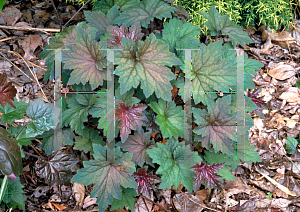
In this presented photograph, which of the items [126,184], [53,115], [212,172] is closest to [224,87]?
[212,172]

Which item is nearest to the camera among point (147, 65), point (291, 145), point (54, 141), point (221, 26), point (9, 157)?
point (9, 157)

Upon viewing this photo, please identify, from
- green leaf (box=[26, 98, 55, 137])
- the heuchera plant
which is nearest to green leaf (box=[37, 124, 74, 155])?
the heuchera plant

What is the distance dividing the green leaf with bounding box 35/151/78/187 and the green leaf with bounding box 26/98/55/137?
0.58ft

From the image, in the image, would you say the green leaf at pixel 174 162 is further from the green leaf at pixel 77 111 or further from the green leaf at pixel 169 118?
the green leaf at pixel 77 111

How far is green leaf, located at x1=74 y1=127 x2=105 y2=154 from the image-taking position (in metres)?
1.70

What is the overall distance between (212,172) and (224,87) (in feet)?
1.78

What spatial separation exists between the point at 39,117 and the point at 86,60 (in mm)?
478

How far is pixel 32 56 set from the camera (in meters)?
2.22

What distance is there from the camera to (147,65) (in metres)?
1.46

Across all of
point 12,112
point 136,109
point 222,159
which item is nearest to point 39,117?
point 12,112

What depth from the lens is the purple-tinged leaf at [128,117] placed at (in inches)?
58.2

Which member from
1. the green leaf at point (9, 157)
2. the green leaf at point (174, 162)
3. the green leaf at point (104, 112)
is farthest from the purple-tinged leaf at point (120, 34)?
the green leaf at point (9, 157)

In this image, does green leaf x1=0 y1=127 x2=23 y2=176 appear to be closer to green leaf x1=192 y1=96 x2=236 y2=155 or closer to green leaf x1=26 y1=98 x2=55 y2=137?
green leaf x1=26 y1=98 x2=55 y2=137

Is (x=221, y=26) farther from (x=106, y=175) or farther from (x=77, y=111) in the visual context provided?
(x=106, y=175)
